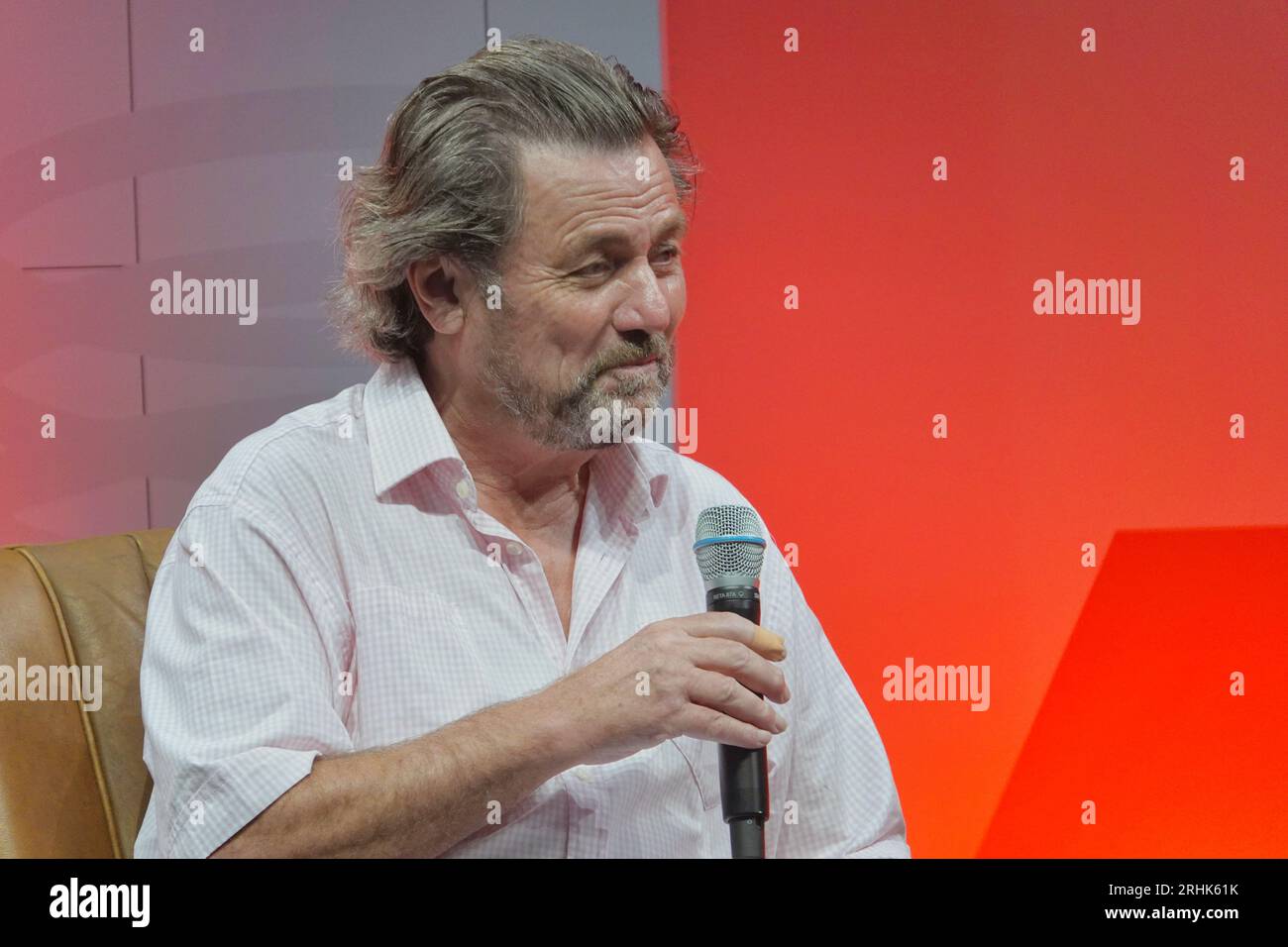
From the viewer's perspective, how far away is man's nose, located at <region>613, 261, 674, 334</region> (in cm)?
137

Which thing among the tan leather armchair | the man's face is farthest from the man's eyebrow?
the tan leather armchair

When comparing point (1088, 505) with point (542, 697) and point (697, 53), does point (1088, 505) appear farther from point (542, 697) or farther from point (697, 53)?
point (542, 697)

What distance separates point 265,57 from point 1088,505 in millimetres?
1564

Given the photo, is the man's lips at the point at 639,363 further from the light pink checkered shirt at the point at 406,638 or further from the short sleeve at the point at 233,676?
the short sleeve at the point at 233,676

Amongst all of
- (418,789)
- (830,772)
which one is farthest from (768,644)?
(830,772)

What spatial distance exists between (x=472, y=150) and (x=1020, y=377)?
1.13 meters

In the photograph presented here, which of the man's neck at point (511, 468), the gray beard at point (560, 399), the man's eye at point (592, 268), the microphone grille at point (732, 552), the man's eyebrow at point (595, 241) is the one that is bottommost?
the microphone grille at point (732, 552)

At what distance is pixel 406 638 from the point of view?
127 centimetres

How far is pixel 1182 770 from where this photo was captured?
206 cm

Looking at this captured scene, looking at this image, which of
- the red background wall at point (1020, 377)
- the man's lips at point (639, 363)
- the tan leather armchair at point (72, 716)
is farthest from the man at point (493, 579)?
the red background wall at point (1020, 377)

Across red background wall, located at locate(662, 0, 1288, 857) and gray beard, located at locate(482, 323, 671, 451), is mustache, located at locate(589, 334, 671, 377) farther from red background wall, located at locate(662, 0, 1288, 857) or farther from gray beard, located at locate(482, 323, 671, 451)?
red background wall, located at locate(662, 0, 1288, 857)

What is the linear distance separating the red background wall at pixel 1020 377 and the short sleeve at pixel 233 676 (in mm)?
1010

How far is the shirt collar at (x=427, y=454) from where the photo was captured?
134cm
